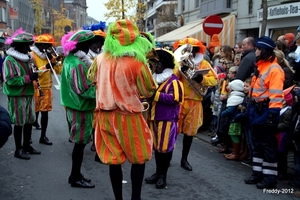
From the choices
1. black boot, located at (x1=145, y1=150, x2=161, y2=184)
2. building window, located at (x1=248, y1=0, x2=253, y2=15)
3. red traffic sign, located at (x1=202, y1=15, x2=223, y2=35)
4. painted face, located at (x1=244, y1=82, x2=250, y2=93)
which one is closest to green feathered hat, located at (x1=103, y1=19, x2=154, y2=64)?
black boot, located at (x1=145, y1=150, x2=161, y2=184)

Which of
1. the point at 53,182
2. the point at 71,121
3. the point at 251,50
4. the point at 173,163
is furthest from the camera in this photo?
→ the point at 251,50

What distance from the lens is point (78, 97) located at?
174 inches

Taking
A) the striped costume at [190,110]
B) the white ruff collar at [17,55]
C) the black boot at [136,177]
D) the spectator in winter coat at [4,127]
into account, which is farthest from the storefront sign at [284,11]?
the spectator in winter coat at [4,127]

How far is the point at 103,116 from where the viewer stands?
366cm

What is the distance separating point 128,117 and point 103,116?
27cm

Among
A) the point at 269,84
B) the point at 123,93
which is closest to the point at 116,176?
the point at 123,93

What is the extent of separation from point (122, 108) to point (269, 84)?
2138mm

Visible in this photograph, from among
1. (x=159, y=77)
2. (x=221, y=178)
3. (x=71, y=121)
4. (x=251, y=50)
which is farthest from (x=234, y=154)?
(x=71, y=121)

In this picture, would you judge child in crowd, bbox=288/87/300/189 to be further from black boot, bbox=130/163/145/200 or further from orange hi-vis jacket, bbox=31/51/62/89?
orange hi-vis jacket, bbox=31/51/62/89

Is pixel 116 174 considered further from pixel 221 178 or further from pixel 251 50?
pixel 251 50

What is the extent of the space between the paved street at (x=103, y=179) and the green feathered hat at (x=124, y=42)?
1853 millimetres

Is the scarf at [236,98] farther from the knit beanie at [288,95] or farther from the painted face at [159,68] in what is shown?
the painted face at [159,68]

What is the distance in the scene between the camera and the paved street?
4.50 metres

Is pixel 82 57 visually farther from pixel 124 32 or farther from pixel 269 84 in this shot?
pixel 269 84
